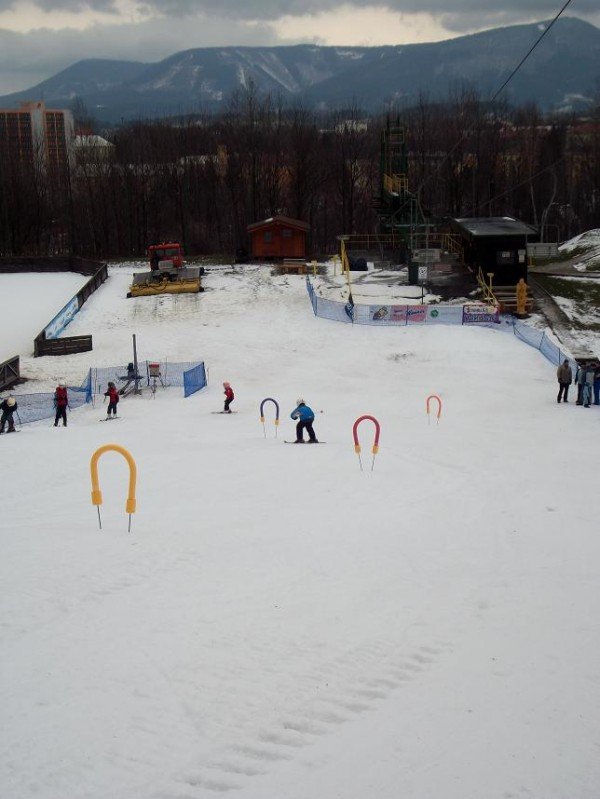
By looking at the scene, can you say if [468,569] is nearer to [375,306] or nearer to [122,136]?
[375,306]

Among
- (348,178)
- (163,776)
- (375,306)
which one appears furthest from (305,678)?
(348,178)

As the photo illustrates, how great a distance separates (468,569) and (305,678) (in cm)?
346

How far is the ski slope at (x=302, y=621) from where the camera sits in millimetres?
6199

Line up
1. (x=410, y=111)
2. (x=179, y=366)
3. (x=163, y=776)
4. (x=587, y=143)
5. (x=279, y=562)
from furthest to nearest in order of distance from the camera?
(x=410, y=111)
(x=587, y=143)
(x=179, y=366)
(x=279, y=562)
(x=163, y=776)

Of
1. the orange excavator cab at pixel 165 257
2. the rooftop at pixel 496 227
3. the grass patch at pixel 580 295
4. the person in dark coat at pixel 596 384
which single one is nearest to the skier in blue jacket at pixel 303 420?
the person in dark coat at pixel 596 384

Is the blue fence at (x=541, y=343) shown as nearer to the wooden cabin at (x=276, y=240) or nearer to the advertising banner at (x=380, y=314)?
the advertising banner at (x=380, y=314)

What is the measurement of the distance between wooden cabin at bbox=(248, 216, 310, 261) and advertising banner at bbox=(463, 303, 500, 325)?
50.0 ft

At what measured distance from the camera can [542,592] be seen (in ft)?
30.8

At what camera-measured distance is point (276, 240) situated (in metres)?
46.7

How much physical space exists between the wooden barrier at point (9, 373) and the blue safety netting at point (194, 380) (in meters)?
6.39

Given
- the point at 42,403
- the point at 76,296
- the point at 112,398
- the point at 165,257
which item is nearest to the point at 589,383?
the point at 112,398

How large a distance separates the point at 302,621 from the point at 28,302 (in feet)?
123

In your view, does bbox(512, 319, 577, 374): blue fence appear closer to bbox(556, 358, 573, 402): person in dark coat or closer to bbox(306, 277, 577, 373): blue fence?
bbox(306, 277, 577, 373): blue fence

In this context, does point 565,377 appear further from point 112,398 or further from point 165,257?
point 165,257
